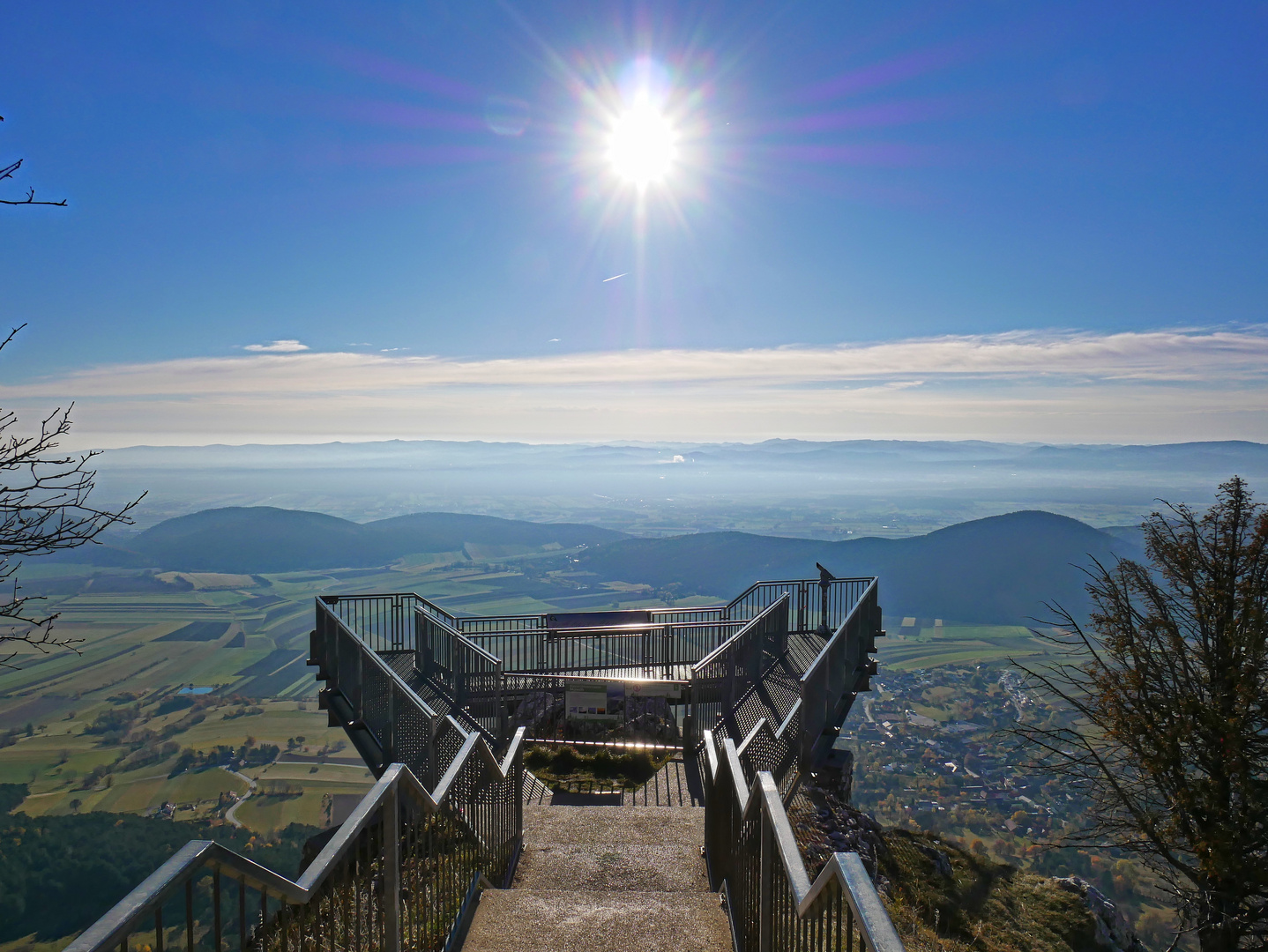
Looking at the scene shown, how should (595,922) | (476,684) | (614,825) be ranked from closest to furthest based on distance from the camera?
(595,922) < (614,825) < (476,684)

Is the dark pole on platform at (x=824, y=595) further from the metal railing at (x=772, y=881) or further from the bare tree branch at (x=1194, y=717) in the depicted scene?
the metal railing at (x=772, y=881)

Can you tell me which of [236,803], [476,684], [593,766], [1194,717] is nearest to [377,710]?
[476,684]

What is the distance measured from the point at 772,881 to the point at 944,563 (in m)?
136

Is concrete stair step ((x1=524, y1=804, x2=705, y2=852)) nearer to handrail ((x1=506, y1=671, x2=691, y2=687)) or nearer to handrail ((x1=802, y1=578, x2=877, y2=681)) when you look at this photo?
handrail ((x1=802, y1=578, x2=877, y2=681))

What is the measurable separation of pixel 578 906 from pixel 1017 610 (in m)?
127

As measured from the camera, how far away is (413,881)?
13.8 ft

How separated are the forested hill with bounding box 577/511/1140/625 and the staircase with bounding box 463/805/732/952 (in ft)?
347

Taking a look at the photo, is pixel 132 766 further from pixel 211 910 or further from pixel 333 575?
pixel 333 575

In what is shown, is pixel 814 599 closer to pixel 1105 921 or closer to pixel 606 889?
pixel 1105 921

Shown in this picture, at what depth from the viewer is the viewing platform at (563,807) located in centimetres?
282

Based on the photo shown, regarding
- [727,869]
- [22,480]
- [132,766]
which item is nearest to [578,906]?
[727,869]

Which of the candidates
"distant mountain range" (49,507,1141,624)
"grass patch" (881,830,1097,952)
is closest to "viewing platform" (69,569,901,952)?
"grass patch" (881,830,1097,952)

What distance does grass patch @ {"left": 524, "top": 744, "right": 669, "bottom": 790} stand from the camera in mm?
9891

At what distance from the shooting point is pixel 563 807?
8.21 metres
